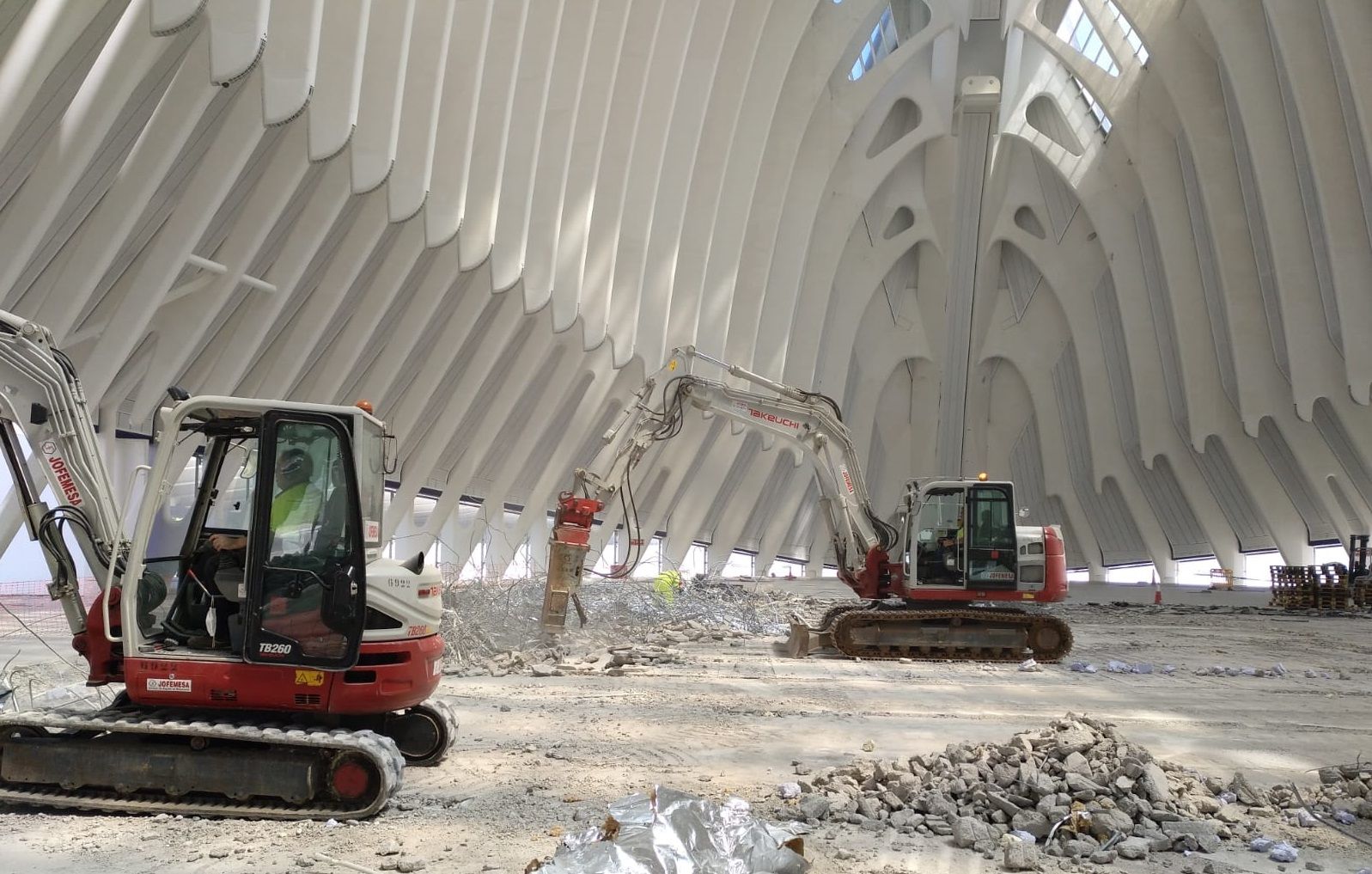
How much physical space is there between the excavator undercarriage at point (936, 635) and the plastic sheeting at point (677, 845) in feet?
30.4

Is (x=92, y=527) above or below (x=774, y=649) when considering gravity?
above

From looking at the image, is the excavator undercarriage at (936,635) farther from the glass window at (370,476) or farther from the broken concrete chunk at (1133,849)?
the glass window at (370,476)

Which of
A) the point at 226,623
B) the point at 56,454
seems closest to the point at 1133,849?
the point at 226,623

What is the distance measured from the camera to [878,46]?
32125 millimetres

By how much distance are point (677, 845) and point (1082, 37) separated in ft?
107

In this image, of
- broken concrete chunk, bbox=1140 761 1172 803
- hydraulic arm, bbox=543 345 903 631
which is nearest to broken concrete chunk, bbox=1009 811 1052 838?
broken concrete chunk, bbox=1140 761 1172 803

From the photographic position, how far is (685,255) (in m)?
23.5

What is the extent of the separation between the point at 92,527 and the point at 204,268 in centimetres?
768

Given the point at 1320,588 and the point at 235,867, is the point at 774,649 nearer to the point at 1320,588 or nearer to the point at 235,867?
the point at 235,867

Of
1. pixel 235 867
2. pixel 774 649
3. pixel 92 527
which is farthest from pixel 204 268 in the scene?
pixel 235 867

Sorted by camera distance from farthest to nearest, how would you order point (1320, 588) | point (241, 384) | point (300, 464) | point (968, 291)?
point (968, 291)
point (1320, 588)
point (241, 384)
point (300, 464)

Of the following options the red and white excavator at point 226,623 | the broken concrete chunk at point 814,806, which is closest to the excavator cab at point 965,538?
the broken concrete chunk at point 814,806

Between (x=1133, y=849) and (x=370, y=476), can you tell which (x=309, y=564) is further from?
(x=1133, y=849)

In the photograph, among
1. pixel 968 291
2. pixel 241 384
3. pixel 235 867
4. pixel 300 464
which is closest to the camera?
pixel 235 867
